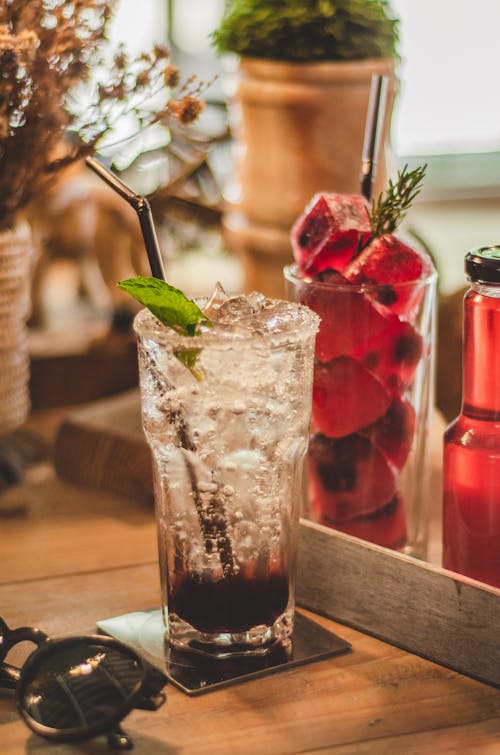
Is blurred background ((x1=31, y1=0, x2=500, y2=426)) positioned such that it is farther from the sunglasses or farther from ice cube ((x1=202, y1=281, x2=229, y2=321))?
the sunglasses

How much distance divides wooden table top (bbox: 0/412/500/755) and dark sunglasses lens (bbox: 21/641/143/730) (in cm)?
2

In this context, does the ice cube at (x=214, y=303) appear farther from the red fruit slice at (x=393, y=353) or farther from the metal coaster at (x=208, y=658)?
the metal coaster at (x=208, y=658)

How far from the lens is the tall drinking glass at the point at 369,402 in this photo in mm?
733

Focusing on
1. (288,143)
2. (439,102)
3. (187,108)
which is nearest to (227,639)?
(187,108)

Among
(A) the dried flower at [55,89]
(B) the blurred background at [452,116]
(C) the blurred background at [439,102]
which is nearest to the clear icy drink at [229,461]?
(A) the dried flower at [55,89]

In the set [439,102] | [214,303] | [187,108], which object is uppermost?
[187,108]

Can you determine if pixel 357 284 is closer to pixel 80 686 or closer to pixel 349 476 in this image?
pixel 349 476

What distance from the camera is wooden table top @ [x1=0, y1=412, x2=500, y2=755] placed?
59 cm

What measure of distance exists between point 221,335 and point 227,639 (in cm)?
19

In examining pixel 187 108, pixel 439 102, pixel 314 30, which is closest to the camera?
pixel 187 108

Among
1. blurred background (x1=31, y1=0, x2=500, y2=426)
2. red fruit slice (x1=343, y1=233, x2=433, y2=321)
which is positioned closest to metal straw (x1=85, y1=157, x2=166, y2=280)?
red fruit slice (x1=343, y1=233, x2=433, y2=321)

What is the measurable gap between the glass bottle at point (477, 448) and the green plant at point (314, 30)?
1.45 ft

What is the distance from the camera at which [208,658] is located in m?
0.67

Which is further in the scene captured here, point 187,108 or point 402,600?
point 187,108
